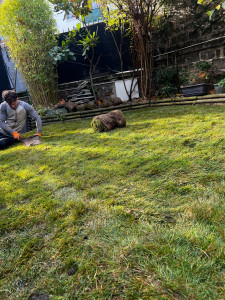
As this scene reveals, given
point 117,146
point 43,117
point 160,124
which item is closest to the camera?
point 117,146

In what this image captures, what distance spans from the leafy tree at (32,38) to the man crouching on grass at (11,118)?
2.50 m

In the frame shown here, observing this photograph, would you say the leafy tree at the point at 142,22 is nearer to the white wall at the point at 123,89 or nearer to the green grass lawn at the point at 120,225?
the white wall at the point at 123,89

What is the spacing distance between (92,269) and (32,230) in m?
0.54

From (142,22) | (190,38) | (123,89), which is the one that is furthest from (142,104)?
(190,38)

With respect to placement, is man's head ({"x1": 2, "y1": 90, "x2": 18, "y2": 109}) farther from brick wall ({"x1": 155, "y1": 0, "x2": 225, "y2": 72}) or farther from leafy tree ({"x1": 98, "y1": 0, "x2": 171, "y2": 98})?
brick wall ({"x1": 155, "y1": 0, "x2": 225, "y2": 72})

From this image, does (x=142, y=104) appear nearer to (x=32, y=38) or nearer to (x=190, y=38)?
(x=190, y=38)

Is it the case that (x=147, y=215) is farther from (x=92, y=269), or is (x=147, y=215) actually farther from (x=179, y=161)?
(x=179, y=161)

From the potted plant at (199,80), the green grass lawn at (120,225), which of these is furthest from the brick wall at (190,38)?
the green grass lawn at (120,225)

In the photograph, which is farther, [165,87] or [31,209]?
[165,87]

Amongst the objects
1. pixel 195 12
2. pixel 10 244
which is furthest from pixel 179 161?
pixel 195 12

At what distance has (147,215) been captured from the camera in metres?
1.20

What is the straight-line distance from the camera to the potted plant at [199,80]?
4734mm

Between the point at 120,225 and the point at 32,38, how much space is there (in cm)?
661

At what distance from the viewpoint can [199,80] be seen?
5.02 m
